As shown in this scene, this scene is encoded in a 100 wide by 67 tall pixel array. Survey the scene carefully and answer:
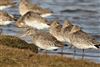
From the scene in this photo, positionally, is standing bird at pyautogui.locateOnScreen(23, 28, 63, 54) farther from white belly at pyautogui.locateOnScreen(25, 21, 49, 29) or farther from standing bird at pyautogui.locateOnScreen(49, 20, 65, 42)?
white belly at pyautogui.locateOnScreen(25, 21, 49, 29)

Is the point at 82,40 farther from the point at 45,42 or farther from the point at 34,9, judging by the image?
the point at 34,9

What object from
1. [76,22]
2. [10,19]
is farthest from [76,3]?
[10,19]

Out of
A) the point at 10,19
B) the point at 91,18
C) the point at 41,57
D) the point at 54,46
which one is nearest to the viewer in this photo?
the point at 41,57

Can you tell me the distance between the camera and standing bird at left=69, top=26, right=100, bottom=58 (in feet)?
55.7

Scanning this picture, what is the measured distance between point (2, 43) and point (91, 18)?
16.0 m

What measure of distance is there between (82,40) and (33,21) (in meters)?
5.44

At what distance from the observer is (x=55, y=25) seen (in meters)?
19.8

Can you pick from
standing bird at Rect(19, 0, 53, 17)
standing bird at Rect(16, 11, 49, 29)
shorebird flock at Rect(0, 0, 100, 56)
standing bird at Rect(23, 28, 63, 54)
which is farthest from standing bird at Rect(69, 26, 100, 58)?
standing bird at Rect(19, 0, 53, 17)

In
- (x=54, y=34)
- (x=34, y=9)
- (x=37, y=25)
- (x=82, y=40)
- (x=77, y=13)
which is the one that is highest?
(x=82, y=40)

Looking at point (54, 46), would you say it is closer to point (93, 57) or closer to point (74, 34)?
point (74, 34)

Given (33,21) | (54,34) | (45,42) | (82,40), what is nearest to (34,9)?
(33,21)

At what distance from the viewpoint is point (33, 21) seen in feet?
A: 73.0

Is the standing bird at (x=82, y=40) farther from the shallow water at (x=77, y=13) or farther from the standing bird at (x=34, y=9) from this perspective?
the shallow water at (x=77, y=13)

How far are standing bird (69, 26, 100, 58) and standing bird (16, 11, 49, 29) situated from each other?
4272 mm
